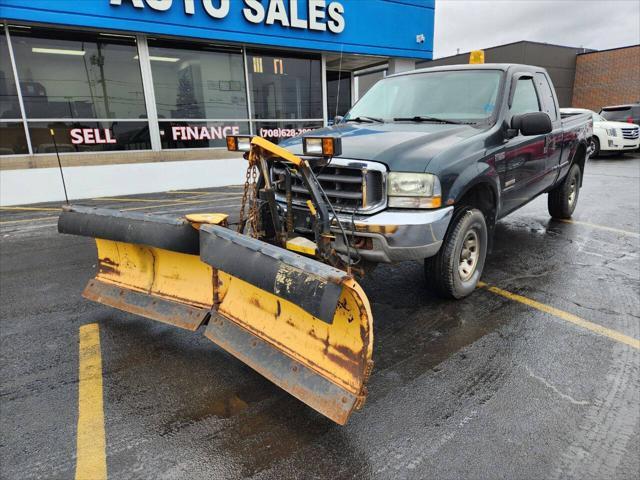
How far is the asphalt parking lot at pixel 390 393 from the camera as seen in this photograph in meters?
2.18

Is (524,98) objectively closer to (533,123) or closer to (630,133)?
(533,123)

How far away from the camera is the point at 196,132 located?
43.8ft

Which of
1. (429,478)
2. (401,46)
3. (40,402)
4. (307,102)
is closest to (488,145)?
(429,478)

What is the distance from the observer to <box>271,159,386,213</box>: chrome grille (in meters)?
3.32

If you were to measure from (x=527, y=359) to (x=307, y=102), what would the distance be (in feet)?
46.1

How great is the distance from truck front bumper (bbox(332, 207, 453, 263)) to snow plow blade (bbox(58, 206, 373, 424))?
0.90 metres

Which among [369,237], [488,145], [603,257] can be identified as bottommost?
[603,257]

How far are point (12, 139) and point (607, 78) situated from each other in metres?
32.8

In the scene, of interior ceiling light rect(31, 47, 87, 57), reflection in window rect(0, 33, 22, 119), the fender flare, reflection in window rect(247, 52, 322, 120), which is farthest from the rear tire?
reflection in window rect(0, 33, 22, 119)

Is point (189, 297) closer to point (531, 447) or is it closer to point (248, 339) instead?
point (248, 339)

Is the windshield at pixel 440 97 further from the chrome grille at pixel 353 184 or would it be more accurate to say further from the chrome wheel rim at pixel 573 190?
the chrome wheel rim at pixel 573 190

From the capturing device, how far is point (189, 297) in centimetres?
340

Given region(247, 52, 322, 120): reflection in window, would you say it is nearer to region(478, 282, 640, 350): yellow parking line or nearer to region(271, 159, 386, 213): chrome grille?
region(271, 159, 386, 213): chrome grille

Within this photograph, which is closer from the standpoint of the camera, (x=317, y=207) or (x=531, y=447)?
(x=531, y=447)
